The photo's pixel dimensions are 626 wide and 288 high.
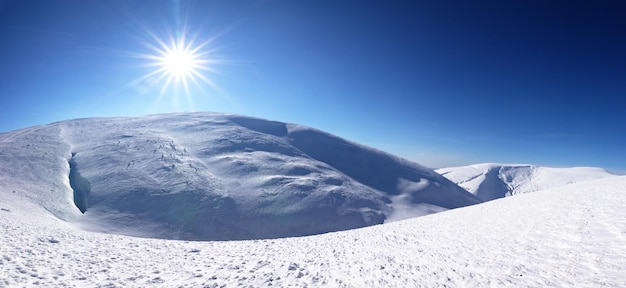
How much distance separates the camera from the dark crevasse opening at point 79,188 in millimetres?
32741

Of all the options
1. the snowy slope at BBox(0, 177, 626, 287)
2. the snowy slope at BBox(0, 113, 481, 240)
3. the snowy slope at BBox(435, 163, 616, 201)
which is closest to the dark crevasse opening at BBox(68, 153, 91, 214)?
the snowy slope at BBox(0, 113, 481, 240)

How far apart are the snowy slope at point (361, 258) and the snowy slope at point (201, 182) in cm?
2087

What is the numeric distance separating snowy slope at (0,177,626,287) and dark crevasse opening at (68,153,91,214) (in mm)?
26367

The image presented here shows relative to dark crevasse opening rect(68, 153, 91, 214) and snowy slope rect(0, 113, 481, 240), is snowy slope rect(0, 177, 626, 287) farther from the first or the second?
dark crevasse opening rect(68, 153, 91, 214)

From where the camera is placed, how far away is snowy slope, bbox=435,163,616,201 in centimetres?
14438

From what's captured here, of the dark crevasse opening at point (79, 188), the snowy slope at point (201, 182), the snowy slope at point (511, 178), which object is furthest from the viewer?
the snowy slope at point (511, 178)

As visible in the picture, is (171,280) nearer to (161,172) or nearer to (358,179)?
(161,172)

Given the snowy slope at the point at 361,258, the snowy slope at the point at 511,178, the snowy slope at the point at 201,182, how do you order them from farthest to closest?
the snowy slope at the point at 511,178, the snowy slope at the point at 201,182, the snowy slope at the point at 361,258

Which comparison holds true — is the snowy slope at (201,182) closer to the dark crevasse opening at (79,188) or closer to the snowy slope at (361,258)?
the dark crevasse opening at (79,188)

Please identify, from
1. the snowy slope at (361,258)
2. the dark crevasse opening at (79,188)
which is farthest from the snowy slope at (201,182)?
the snowy slope at (361,258)

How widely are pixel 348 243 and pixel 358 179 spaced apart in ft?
181

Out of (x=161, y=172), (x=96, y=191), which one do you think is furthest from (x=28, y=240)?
(x=161, y=172)

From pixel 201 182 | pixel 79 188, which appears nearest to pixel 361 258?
pixel 201 182

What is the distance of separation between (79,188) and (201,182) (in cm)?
1548
